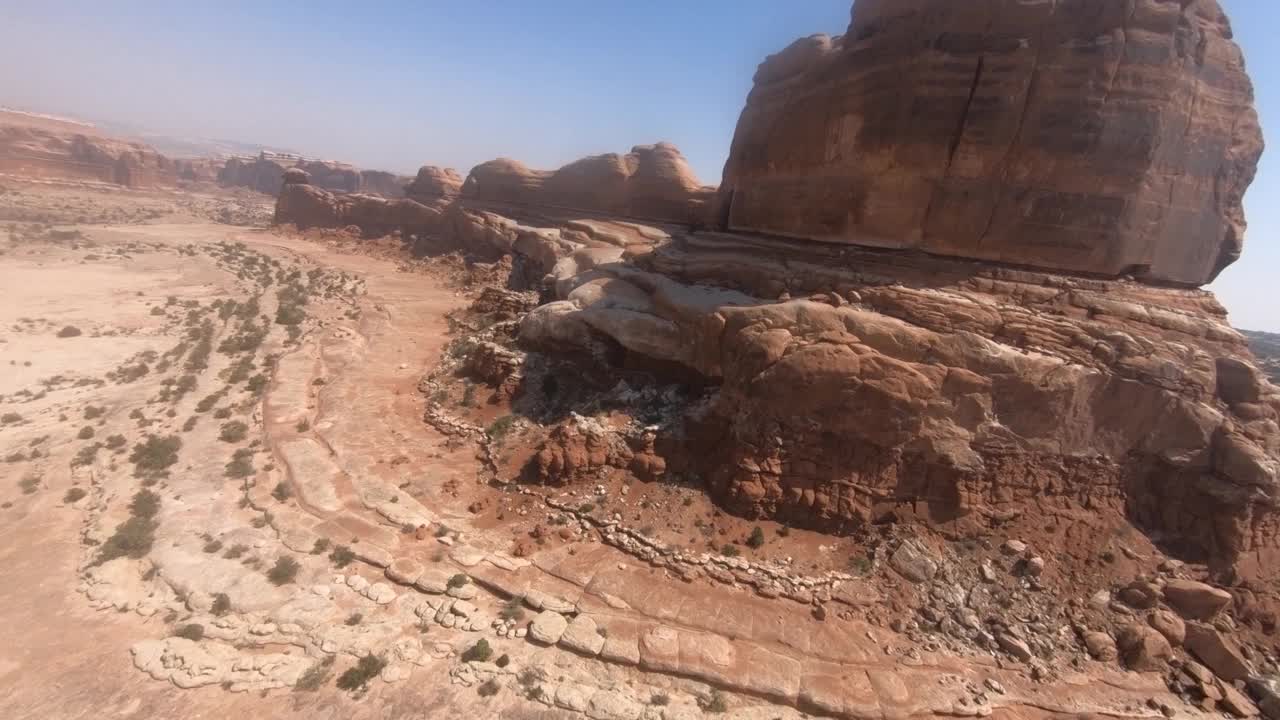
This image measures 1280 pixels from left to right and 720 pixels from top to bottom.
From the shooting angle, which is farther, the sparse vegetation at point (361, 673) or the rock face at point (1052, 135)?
the rock face at point (1052, 135)

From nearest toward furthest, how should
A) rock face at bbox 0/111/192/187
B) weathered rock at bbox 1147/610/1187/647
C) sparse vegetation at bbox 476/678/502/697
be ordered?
sparse vegetation at bbox 476/678/502/697, weathered rock at bbox 1147/610/1187/647, rock face at bbox 0/111/192/187

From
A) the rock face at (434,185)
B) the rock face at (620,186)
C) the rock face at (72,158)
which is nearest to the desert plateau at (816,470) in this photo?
the rock face at (620,186)

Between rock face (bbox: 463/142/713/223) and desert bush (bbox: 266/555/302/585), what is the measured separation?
64.2ft

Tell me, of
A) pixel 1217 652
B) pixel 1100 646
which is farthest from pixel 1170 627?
pixel 1100 646

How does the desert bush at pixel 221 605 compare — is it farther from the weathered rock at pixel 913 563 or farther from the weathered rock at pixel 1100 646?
the weathered rock at pixel 1100 646

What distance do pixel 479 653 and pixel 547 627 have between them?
1.08 meters

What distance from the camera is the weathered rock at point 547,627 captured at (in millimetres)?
8414

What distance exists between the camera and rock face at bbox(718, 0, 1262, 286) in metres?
10.7

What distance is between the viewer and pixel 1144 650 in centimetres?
898

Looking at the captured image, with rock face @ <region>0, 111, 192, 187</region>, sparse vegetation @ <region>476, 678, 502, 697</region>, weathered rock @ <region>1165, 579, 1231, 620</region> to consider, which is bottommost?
sparse vegetation @ <region>476, 678, 502, 697</region>

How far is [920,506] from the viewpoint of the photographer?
35.0ft

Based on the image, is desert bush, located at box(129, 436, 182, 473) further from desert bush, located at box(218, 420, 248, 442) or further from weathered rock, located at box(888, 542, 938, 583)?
weathered rock, located at box(888, 542, 938, 583)

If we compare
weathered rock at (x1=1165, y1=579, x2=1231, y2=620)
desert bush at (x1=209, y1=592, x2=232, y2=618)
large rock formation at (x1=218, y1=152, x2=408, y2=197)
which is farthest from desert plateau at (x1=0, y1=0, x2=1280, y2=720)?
large rock formation at (x1=218, y1=152, x2=408, y2=197)

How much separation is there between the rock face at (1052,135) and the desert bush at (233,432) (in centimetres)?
1600
